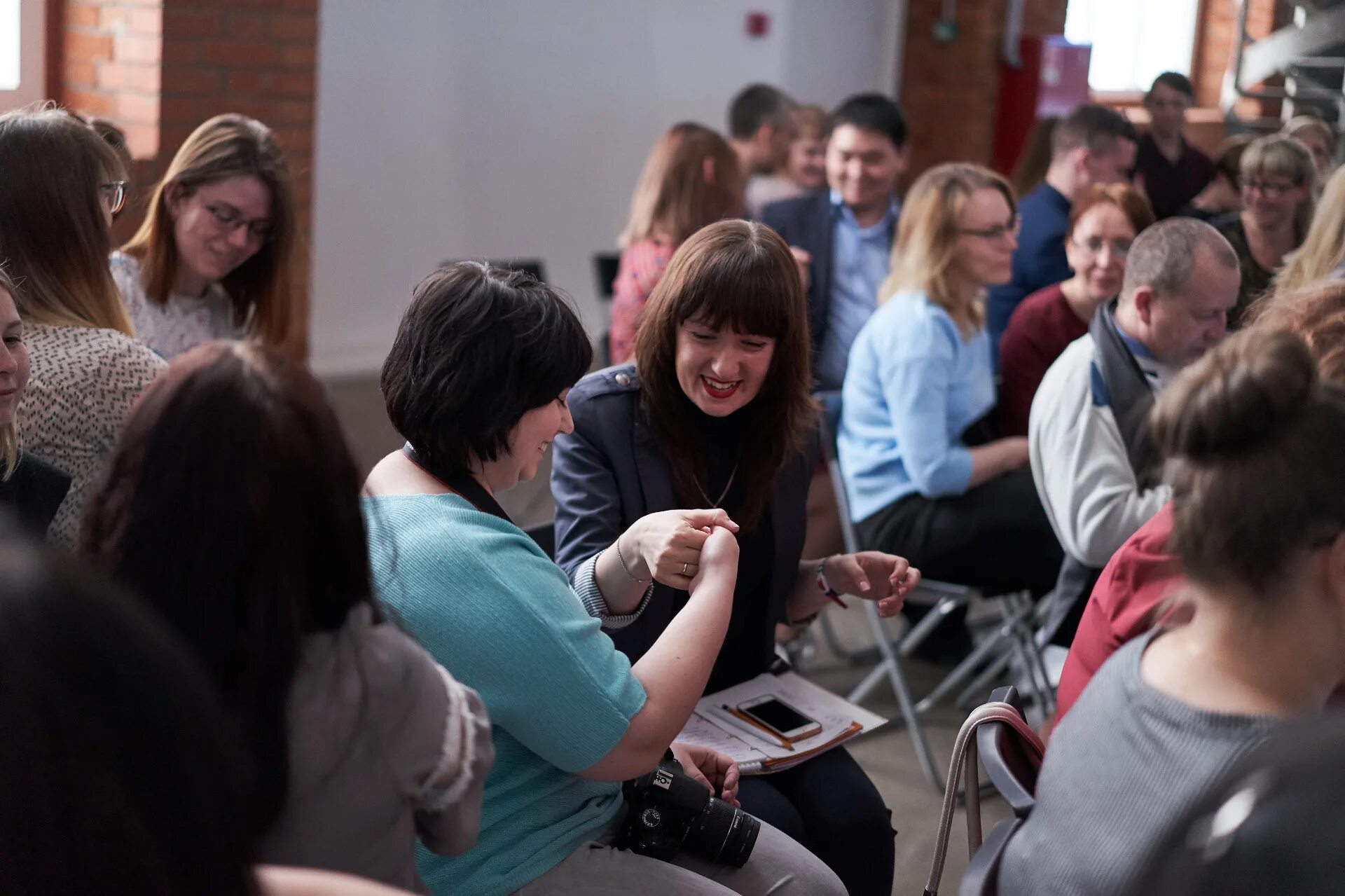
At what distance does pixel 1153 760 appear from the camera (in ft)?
3.99

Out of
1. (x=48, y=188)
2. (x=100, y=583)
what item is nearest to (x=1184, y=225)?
(x=48, y=188)

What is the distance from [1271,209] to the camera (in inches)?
158

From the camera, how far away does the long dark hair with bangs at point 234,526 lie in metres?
1.07

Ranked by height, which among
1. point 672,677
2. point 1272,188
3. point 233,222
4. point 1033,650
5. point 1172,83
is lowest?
point 1033,650

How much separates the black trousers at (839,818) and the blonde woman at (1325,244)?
187 centimetres

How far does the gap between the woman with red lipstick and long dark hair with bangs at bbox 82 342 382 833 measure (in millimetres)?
1024

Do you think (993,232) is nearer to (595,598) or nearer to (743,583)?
(743,583)

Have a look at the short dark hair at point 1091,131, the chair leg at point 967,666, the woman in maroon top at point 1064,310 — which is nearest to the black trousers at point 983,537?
the chair leg at point 967,666

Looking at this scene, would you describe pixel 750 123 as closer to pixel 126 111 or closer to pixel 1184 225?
pixel 126 111

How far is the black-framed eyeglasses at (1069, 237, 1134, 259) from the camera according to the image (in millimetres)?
3480

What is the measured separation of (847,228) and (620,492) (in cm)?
255

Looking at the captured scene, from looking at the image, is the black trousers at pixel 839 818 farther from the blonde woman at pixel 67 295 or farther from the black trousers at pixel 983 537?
the blonde woman at pixel 67 295

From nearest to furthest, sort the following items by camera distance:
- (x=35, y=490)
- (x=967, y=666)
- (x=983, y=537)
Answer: (x=35, y=490) → (x=983, y=537) → (x=967, y=666)

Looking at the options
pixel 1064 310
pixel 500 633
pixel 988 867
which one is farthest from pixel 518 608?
pixel 1064 310
